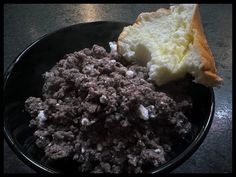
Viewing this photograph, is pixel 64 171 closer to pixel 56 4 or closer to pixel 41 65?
pixel 41 65

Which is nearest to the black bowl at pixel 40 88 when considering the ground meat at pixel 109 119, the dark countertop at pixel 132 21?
the ground meat at pixel 109 119

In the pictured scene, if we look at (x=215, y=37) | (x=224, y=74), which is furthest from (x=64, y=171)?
(x=215, y=37)

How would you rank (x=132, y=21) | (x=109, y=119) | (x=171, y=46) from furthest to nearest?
(x=132, y=21)
(x=171, y=46)
(x=109, y=119)

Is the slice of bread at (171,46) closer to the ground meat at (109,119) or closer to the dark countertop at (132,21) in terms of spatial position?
the ground meat at (109,119)

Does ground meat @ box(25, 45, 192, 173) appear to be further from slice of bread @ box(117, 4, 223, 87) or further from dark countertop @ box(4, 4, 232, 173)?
dark countertop @ box(4, 4, 232, 173)

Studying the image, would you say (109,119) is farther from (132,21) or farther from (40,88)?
(132,21)

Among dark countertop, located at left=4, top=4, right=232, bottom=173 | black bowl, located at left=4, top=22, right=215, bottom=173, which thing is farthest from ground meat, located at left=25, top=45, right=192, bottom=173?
dark countertop, located at left=4, top=4, right=232, bottom=173

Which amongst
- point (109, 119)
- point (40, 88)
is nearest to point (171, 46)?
point (109, 119)
